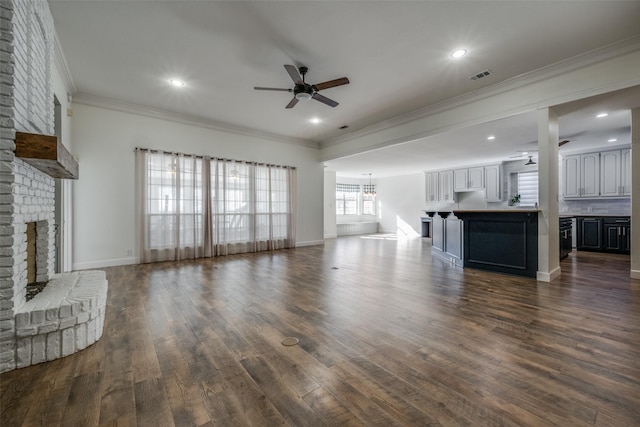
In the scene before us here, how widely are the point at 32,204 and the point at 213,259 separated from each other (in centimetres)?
375

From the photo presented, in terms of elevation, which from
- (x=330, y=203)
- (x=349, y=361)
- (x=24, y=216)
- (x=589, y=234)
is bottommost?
(x=349, y=361)

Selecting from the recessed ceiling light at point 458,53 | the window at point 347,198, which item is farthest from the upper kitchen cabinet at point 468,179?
the recessed ceiling light at point 458,53

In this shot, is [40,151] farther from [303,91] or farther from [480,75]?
[480,75]

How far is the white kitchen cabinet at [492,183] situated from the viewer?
881cm

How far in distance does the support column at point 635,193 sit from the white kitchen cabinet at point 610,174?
3.88 m

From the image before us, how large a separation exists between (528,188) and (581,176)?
4.09 ft

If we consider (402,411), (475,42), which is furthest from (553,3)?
(402,411)

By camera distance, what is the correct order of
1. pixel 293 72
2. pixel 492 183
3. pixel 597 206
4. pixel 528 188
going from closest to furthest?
pixel 293 72, pixel 597 206, pixel 528 188, pixel 492 183

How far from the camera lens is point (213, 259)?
5.91 m

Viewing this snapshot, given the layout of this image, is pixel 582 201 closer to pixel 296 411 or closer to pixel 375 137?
Answer: pixel 375 137

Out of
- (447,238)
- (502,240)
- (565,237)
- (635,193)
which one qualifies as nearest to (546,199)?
(502,240)

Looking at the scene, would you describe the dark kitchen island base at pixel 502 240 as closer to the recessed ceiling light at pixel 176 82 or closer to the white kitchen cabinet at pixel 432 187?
the recessed ceiling light at pixel 176 82

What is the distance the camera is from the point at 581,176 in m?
7.44

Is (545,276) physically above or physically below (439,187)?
below
